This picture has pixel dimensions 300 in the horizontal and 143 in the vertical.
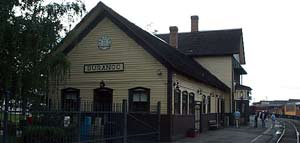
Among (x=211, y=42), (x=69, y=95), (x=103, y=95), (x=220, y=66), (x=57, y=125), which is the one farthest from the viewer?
(x=211, y=42)

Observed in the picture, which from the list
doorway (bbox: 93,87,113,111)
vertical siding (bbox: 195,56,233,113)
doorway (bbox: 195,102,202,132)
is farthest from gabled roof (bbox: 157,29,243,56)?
doorway (bbox: 93,87,113,111)

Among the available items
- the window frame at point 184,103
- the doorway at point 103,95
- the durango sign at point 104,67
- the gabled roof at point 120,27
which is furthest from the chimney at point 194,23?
the doorway at point 103,95

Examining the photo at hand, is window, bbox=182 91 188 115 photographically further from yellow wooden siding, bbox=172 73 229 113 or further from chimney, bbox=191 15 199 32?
chimney, bbox=191 15 199 32

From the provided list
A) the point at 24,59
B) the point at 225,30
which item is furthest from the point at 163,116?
the point at 225,30

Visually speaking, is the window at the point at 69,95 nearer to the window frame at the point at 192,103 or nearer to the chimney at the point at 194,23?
the window frame at the point at 192,103

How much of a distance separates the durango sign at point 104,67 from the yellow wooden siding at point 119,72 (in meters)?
0.17

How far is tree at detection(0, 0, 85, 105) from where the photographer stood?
15.0 meters

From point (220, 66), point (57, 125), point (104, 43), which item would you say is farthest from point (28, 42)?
point (220, 66)

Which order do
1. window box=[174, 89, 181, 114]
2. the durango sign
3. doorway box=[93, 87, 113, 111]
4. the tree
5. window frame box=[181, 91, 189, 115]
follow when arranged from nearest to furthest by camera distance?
1. the tree
2. window box=[174, 89, 181, 114]
3. the durango sign
4. doorway box=[93, 87, 113, 111]
5. window frame box=[181, 91, 189, 115]

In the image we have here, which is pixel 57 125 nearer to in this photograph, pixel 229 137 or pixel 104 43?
pixel 104 43

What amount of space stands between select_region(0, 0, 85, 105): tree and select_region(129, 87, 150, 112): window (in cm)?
590

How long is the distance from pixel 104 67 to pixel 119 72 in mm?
973

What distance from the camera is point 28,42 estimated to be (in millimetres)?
15227

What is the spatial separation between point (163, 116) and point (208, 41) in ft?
63.7
